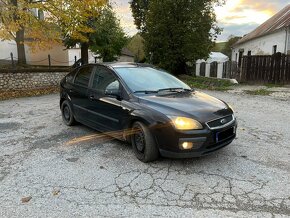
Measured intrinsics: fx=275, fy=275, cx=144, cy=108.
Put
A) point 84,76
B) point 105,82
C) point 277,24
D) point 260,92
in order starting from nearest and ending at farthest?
point 105,82
point 84,76
point 260,92
point 277,24

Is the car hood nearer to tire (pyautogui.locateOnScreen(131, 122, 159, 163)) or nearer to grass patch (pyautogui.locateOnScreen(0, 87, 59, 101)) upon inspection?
tire (pyautogui.locateOnScreen(131, 122, 159, 163))

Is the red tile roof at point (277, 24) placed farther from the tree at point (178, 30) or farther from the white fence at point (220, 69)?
the tree at point (178, 30)

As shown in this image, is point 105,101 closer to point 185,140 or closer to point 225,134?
point 185,140

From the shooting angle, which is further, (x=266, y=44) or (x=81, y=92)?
(x=266, y=44)

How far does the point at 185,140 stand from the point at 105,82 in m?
2.13

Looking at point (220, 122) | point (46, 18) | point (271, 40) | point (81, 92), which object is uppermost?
point (46, 18)

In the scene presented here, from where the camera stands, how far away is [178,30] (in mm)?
17891

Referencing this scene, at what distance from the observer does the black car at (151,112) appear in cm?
391

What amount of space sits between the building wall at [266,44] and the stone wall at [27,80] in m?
15.2

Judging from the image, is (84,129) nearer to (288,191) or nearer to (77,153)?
(77,153)

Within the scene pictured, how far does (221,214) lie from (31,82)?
1384 centimetres

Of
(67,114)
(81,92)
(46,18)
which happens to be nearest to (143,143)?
(81,92)

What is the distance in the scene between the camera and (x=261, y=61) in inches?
565

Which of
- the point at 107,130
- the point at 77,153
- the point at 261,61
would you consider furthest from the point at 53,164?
the point at 261,61
